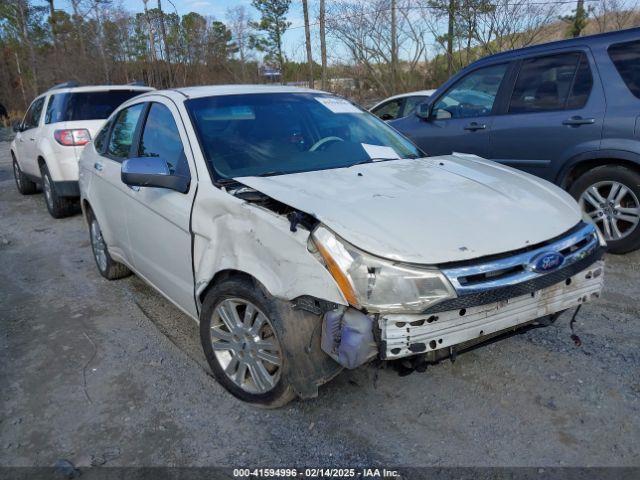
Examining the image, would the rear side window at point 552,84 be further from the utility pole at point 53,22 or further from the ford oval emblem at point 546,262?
the utility pole at point 53,22

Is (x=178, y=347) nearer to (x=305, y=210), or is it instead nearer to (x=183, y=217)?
(x=183, y=217)

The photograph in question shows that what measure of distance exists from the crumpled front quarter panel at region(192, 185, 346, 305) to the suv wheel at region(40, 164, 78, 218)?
17.2ft

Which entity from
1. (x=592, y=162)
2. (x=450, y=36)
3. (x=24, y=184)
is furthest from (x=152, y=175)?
(x=450, y=36)

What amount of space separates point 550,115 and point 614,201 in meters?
0.99

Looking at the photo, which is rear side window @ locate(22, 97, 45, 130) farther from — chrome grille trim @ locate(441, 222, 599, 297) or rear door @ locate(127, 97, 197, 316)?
chrome grille trim @ locate(441, 222, 599, 297)

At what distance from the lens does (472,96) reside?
221 inches

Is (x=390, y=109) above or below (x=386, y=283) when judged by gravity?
above

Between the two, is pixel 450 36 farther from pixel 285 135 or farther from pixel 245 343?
pixel 245 343

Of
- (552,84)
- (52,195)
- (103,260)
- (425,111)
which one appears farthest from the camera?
(52,195)

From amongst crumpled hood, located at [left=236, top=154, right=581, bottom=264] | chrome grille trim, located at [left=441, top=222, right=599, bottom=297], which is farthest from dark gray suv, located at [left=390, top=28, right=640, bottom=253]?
chrome grille trim, located at [left=441, top=222, right=599, bottom=297]

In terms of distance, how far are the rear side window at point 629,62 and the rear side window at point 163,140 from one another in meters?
3.81

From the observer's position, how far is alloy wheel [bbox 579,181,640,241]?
175 inches

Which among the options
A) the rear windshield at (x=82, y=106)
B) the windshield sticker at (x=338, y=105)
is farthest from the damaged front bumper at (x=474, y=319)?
the rear windshield at (x=82, y=106)

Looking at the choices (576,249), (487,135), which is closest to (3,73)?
(487,135)
